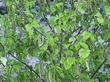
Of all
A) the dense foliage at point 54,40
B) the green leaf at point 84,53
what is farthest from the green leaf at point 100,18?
the green leaf at point 84,53

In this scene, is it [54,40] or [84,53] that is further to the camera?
[54,40]

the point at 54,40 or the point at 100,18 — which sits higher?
the point at 100,18

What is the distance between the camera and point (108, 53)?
96.9 inches

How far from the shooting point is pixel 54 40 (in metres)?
2.44

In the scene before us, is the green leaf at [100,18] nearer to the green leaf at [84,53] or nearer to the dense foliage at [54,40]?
the dense foliage at [54,40]

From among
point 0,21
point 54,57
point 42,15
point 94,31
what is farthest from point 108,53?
point 0,21

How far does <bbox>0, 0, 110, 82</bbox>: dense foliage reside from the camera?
7.77 ft

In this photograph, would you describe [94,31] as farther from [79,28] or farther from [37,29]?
[37,29]

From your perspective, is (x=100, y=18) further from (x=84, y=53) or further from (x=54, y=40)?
(x=54, y=40)

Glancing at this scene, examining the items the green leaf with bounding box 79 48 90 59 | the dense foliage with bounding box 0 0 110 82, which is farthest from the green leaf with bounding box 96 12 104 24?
the green leaf with bounding box 79 48 90 59

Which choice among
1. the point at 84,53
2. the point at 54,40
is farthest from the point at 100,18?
the point at 54,40

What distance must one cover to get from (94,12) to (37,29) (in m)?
0.40

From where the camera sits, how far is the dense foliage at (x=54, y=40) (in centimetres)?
237

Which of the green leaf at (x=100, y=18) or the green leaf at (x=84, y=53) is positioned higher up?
the green leaf at (x=100, y=18)
